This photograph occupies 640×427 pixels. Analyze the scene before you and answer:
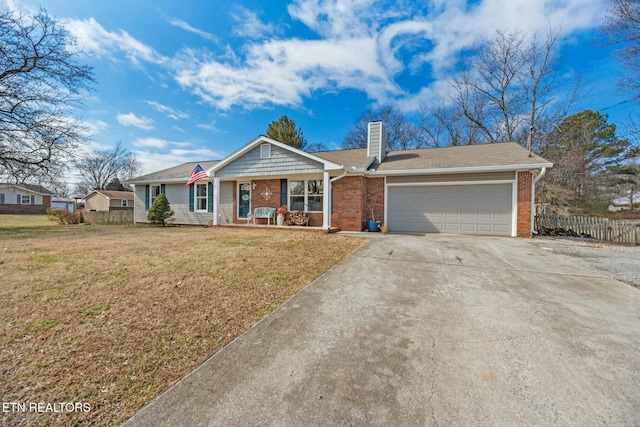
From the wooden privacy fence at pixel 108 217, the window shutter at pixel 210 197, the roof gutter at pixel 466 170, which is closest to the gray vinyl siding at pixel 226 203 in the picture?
the window shutter at pixel 210 197

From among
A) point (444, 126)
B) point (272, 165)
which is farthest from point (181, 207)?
point (444, 126)

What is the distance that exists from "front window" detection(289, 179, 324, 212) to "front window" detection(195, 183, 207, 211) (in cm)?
548

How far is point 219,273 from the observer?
4.64 m

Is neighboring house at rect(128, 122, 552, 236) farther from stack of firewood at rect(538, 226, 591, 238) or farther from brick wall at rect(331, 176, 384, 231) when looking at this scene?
stack of firewood at rect(538, 226, 591, 238)

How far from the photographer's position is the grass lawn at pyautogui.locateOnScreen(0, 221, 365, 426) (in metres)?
1.86

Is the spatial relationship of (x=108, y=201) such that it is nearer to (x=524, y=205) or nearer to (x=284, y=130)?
(x=284, y=130)

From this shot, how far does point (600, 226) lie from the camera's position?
363 inches

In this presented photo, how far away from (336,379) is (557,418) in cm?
141

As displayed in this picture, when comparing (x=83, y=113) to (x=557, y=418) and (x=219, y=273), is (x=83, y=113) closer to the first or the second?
(x=219, y=273)

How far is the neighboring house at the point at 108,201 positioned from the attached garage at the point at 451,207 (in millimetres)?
33391

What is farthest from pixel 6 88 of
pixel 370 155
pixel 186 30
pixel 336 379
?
pixel 336 379

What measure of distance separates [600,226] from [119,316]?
13776mm

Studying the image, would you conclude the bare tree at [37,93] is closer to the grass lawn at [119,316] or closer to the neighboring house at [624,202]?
the grass lawn at [119,316]

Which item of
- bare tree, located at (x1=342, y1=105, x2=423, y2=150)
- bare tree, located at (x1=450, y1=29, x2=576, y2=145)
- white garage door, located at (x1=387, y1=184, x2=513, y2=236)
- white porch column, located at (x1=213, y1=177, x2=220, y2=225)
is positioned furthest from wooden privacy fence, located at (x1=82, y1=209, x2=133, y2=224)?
bare tree, located at (x1=450, y1=29, x2=576, y2=145)
